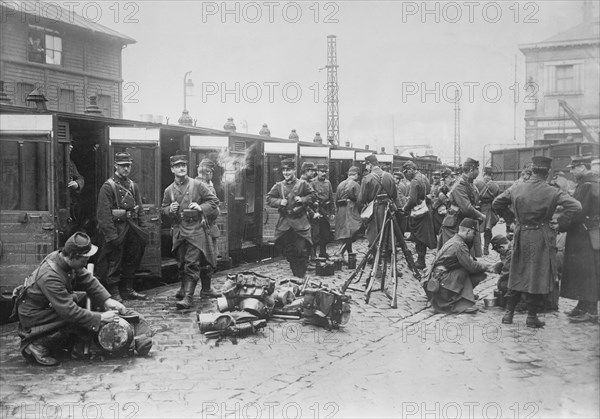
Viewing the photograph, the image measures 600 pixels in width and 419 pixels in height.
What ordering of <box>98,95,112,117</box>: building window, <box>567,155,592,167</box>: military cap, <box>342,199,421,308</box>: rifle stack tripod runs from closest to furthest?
<box>567,155,592,167</box>: military cap
<box>342,199,421,308</box>: rifle stack tripod
<box>98,95,112,117</box>: building window

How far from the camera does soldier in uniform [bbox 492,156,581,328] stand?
21.6 feet

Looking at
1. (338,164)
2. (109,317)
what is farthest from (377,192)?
(338,164)

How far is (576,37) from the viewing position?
→ 219 inches

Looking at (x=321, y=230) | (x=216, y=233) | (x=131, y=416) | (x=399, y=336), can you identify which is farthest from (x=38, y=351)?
(x=321, y=230)

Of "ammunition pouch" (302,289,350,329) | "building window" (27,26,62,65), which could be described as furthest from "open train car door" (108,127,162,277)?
"building window" (27,26,62,65)

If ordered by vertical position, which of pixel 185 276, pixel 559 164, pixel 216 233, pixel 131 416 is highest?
pixel 559 164

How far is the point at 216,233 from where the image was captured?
8.38 metres

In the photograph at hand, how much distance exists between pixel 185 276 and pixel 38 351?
8.51 ft

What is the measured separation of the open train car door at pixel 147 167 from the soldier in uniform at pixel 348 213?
12.5ft

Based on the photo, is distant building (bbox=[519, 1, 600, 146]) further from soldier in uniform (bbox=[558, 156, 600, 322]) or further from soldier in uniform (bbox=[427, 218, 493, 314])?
soldier in uniform (bbox=[427, 218, 493, 314])

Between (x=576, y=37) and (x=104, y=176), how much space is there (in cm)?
719

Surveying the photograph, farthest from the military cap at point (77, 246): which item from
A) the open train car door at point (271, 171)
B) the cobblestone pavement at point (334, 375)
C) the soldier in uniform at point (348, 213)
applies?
the open train car door at point (271, 171)

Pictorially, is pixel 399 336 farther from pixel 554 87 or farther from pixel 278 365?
pixel 554 87

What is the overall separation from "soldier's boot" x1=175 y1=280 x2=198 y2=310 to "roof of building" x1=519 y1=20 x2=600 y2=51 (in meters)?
5.14
